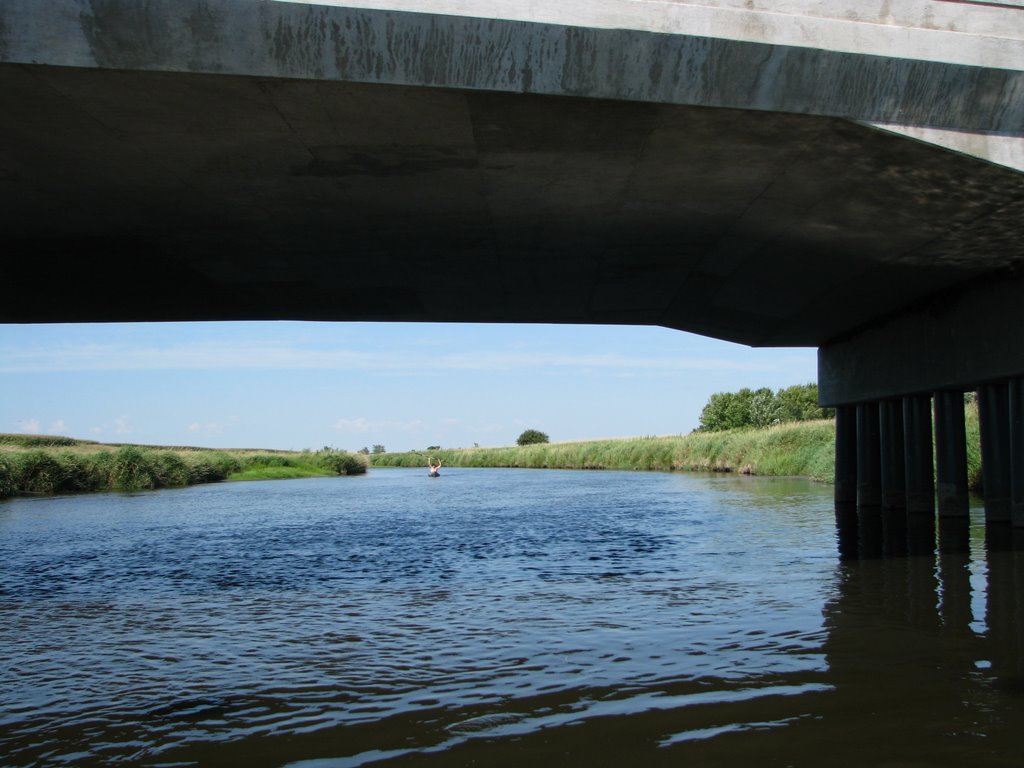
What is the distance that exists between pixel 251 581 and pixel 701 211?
26.0 feet

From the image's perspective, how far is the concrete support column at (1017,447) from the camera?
14.4 meters

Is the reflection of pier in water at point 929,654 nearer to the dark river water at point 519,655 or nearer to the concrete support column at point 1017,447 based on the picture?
the dark river water at point 519,655

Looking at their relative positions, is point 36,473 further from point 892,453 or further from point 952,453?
point 952,453

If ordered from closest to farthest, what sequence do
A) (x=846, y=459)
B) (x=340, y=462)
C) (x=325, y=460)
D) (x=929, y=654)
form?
(x=929, y=654), (x=846, y=459), (x=325, y=460), (x=340, y=462)

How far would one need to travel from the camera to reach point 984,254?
12.8m

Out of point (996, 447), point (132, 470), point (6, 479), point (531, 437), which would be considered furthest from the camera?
point (531, 437)

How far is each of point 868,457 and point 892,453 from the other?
1437 mm

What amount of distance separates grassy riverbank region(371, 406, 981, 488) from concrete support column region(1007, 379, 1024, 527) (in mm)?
9835

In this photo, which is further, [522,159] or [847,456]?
[847,456]

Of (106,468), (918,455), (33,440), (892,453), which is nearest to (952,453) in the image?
(918,455)

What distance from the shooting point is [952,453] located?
17.5 m

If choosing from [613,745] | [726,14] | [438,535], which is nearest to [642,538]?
[438,535]

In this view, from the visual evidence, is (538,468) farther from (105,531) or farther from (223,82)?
(223,82)

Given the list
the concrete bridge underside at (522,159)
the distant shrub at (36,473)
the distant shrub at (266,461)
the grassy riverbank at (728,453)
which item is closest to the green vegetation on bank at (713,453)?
the grassy riverbank at (728,453)
